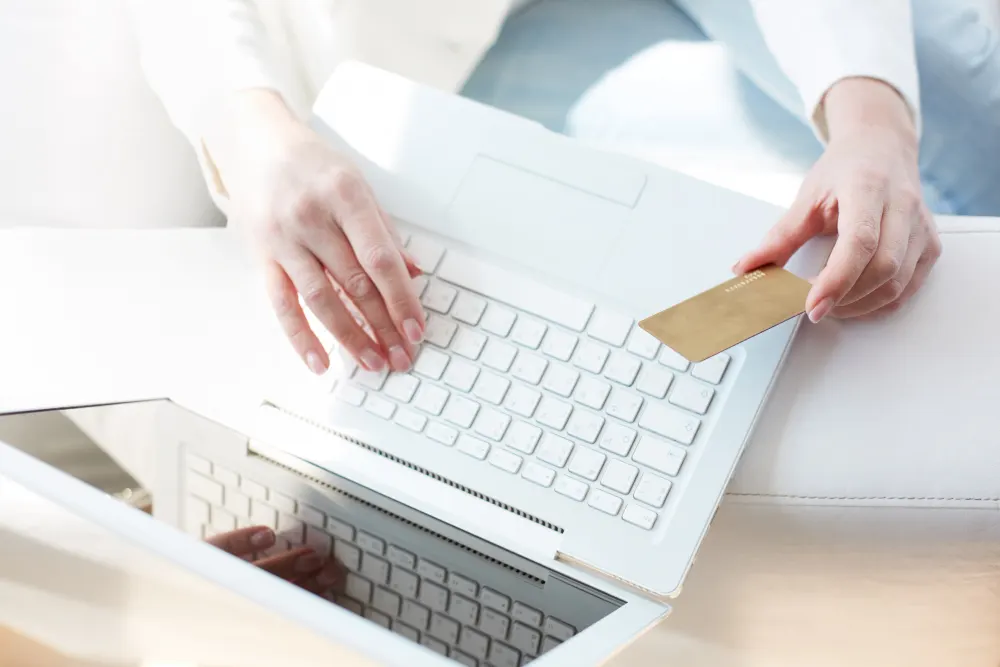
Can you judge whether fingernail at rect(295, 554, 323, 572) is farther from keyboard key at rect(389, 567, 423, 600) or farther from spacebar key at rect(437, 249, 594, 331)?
→ spacebar key at rect(437, 249, 594, 331)

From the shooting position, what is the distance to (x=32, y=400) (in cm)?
59

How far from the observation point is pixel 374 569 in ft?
1.71

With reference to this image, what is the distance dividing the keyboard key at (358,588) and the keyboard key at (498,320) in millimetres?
184

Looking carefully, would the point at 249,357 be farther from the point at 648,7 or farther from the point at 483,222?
the point at 648,7

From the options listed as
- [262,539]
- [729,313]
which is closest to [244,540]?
[262,539]

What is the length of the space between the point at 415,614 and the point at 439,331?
0.19 meters

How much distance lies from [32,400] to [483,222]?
1.10 feet

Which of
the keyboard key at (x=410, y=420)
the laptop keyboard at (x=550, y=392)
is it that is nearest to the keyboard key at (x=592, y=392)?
the laptop keyboard at (x=550, y=392)

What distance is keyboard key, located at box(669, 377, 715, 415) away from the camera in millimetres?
542

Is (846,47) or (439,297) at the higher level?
(846,47)

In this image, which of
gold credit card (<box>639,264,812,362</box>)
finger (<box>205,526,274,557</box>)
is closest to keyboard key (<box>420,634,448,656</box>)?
finger (<box>205,526,274,557</box>)

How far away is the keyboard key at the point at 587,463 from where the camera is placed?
1.73 feet

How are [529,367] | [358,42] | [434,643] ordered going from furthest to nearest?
[358,42] < [529,367] < [434,643]

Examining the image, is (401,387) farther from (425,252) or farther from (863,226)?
(863,226)
